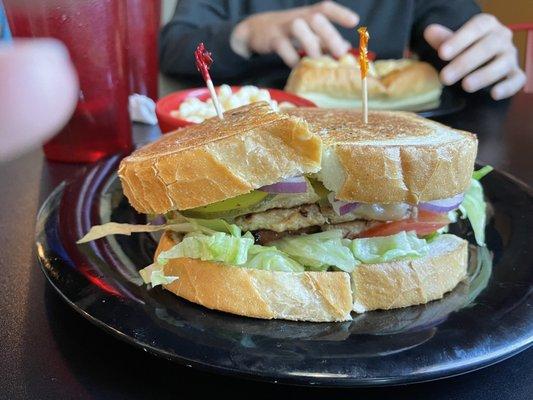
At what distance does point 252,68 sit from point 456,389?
2.64 metres

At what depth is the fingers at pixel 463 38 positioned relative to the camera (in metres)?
2.60

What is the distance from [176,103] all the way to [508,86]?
5.29 ft

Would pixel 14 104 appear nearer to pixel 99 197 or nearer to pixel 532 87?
pixel 99 197

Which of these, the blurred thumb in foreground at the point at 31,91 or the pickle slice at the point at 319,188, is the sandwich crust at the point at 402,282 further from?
the blurred thumb in foreground at the point at 31,91

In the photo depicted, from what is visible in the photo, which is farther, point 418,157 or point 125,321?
point 418,157

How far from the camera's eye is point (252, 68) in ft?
10.7

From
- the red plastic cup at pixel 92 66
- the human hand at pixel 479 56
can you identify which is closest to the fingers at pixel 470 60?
the human hand at pixel 479 56

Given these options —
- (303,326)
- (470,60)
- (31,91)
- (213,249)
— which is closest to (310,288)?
(303,326)

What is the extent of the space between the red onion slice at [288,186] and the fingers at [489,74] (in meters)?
1.81

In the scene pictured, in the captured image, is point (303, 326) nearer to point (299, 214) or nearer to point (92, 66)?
point (299, 214)

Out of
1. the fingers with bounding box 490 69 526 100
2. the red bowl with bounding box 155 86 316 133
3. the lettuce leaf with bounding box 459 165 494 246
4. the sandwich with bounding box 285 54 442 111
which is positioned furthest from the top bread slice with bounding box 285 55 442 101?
the lettuce leaf with bounding box 459 165 494 246

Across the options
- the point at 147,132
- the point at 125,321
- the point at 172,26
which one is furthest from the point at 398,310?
the point at 172,26

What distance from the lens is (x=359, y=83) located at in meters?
2.72

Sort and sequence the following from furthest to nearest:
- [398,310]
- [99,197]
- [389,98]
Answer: [389,98] < [99,197] < [398,310]
